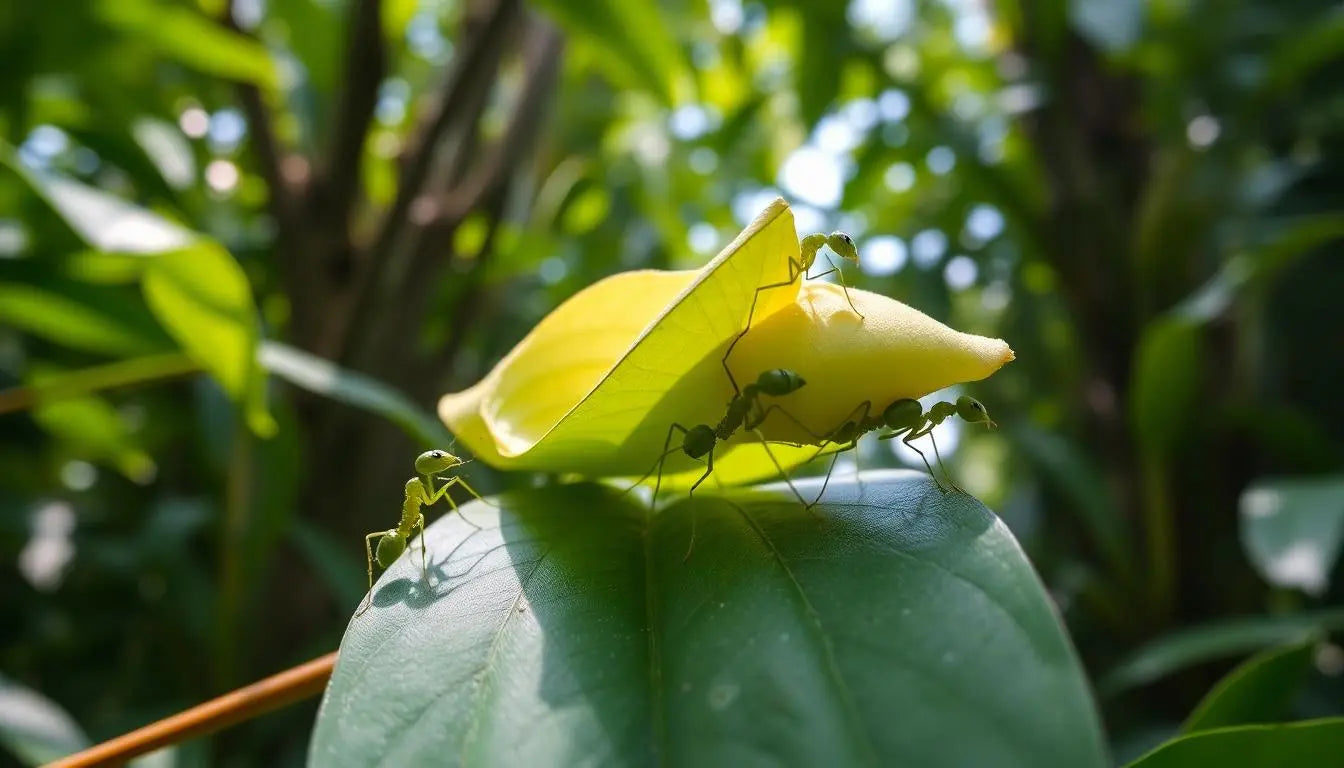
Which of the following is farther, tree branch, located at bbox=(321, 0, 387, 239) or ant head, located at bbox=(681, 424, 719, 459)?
tree branch, located at bbox=(321, 0, 387, 239)

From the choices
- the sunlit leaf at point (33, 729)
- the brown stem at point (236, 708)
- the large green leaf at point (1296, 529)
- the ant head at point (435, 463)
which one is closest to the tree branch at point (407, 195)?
the sunlit leaf at point (33, 729)

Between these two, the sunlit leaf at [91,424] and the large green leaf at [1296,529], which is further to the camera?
the sunlit leaf at [91,424]

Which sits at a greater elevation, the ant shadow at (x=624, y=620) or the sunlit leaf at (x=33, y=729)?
the ant shadow at (x=624, y=620)

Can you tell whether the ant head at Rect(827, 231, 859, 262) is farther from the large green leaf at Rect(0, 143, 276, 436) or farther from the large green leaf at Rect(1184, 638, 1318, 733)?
the large green leaf at Rect(0, 143, 276, 436)

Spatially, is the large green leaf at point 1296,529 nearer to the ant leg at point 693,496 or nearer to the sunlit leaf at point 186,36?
the ant leg at point 693,496

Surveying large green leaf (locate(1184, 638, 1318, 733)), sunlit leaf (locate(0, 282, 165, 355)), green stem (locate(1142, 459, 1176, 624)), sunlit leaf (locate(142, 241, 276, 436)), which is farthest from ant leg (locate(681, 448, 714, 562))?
green stem (locate(1142, 459, 1176, 624))

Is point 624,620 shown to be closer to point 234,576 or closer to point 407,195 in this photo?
point 234,576

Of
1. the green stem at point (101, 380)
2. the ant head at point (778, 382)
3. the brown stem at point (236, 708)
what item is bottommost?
the brown stem at point (236, 708)
